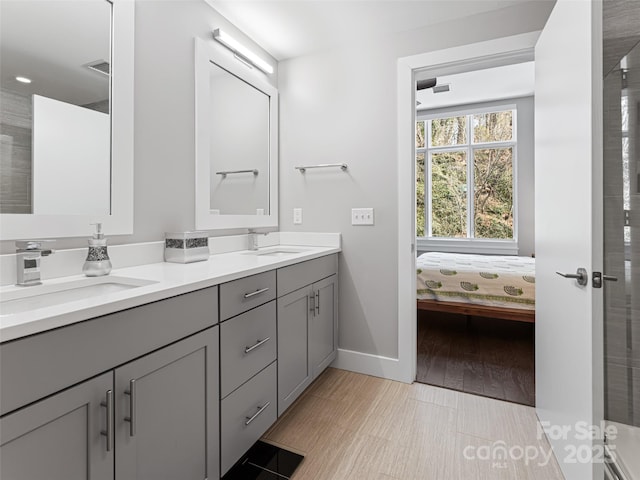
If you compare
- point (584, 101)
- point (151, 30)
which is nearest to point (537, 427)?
point (584, 101)

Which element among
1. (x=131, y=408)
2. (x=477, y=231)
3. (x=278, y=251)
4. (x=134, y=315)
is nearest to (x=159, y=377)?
(x=131, y=408)

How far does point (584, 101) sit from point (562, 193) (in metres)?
0.39

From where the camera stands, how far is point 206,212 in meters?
1.98

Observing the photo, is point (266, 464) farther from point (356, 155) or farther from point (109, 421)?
point (356, 155)

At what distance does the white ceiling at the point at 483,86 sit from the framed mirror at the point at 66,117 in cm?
336

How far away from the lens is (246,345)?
1437 mm

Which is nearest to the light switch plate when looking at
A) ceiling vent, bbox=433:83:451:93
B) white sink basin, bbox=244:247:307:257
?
white sink basin, bbox=244:247:307:257

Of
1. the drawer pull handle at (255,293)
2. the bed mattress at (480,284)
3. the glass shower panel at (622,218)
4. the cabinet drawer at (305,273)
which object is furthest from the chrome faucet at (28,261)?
the bed mattress at (480,284)

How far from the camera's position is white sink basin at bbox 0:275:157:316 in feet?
3.45

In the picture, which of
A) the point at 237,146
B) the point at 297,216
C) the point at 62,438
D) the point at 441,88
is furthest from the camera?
the point at 441,88

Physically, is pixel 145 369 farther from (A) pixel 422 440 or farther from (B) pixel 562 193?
(B) pixel 562 193

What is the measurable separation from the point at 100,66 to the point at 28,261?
2.81ft

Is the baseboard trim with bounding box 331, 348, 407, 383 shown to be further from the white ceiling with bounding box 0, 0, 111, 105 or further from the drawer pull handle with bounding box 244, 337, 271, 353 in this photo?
the white ceiling with bounding box 0, 0, 111, 105

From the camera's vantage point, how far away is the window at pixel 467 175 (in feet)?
16.0
